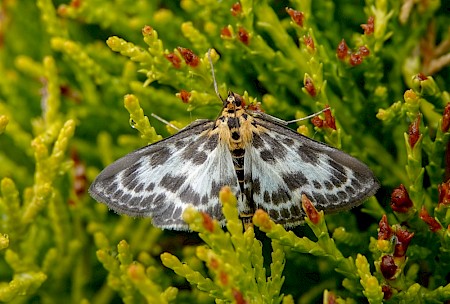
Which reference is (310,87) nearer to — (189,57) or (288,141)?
(288,141)

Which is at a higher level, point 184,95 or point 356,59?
point 356,59

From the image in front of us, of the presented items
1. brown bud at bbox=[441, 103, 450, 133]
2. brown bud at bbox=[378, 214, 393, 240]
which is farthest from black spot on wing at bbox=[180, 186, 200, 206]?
brown bud at bbox=[441, 103, 450, 133]

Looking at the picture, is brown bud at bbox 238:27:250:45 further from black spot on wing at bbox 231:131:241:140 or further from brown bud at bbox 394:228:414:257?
brown bud at bbox 394:228:414:257

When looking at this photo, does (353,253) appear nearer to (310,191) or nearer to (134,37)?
(310,191)

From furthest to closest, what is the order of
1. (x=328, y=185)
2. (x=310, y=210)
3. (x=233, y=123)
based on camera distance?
(x=233, y=123) → (x=328, y=185) → (x=310, y=210)

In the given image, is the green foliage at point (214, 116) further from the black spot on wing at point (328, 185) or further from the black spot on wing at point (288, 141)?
the black spot on wing at point (328, 185)

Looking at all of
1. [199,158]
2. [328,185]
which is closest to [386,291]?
[328,185]
